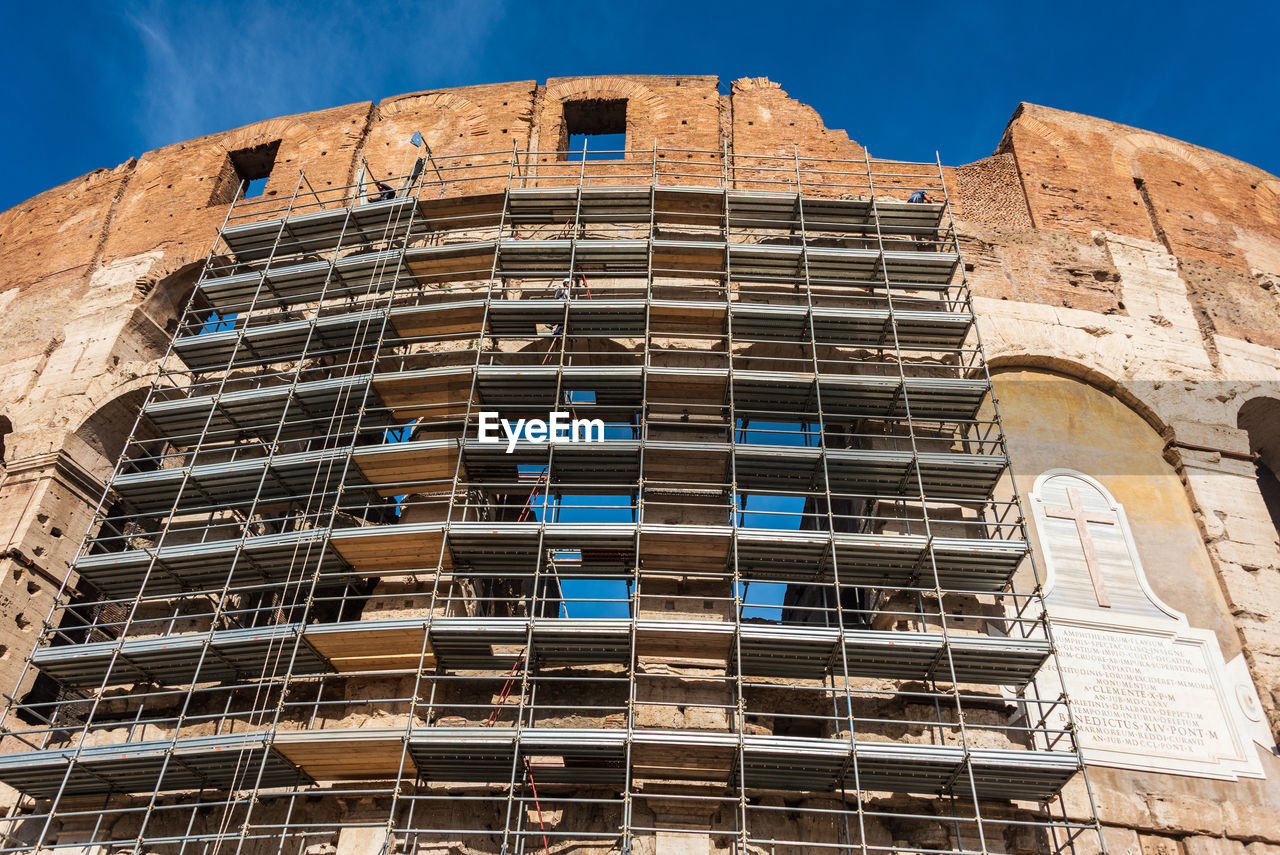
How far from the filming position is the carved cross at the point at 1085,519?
1202 cm

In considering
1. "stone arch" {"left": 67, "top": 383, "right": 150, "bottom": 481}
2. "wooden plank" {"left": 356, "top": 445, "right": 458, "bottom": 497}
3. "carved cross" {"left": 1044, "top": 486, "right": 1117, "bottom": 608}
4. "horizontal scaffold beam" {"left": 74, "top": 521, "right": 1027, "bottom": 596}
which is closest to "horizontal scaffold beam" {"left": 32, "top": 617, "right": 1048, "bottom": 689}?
"horizontal scaffold beam" {"left": 74, "top": 521, "right": 1027, "bottom": 596}

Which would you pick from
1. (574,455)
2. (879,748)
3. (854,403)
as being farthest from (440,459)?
(879,748)

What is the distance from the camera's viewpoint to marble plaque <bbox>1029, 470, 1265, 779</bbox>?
1085cm

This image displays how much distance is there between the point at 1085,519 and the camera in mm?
12445

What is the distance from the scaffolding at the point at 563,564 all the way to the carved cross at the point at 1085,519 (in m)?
0.74

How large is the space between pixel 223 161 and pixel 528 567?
35.6ft

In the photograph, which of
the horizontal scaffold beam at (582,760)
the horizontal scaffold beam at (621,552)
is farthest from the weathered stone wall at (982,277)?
the horizontal scaffold beam at (621,552)

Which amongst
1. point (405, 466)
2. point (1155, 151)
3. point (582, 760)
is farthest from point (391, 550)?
point (1155, 151)

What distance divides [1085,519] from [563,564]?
613cm

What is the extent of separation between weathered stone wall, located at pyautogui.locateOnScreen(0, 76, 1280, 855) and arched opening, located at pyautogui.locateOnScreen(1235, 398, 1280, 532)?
0.10 m

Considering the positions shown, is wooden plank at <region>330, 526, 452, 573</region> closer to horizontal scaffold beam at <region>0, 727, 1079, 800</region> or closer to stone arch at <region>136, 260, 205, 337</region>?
horizontal scaffold beam at <region>0, 727, 1079, 800</region>

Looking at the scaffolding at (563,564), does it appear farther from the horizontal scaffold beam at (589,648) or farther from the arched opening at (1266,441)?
the arched opening at (1266,441)

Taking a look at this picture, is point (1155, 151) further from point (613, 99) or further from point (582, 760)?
point (582, 760)

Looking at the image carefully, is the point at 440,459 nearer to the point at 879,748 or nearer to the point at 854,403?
the point at 854,403
